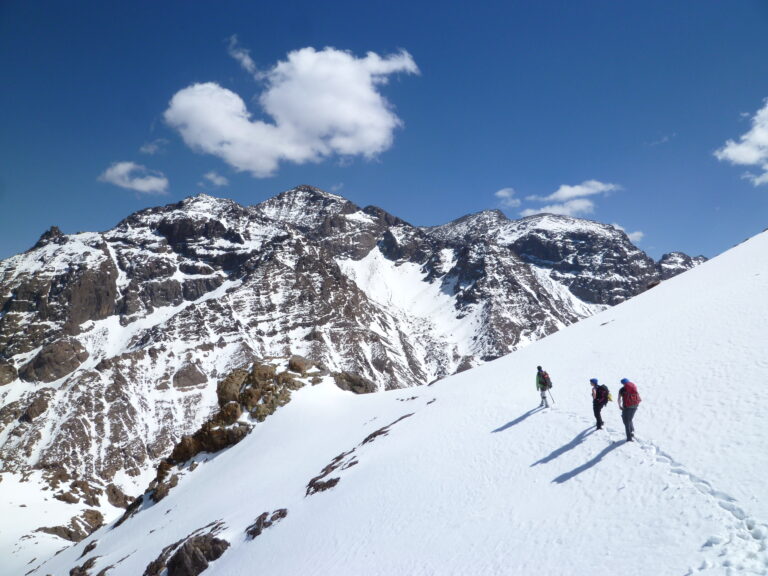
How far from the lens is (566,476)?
15.1 meters

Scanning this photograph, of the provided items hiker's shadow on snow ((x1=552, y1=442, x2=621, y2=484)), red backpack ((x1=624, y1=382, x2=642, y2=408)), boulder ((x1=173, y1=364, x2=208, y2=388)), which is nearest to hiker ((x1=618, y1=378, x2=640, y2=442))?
red backpack ((x1=624, y1=382, x2=642, y2=408))

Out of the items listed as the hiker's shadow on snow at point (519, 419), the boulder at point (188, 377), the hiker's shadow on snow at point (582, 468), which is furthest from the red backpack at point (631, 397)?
the boulder at point (188, 377)

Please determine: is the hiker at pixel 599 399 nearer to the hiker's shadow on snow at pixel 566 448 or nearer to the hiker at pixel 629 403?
the hiker's shadow on snow at pixel 566 448

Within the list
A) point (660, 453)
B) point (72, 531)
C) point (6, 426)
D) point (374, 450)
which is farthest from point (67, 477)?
point (660, 453)

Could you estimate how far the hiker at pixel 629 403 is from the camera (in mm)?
15172

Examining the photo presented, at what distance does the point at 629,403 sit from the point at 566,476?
324 centimetres

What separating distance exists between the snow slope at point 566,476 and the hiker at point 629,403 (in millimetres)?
491

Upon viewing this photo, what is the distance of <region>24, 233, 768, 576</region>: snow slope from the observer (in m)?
11.5

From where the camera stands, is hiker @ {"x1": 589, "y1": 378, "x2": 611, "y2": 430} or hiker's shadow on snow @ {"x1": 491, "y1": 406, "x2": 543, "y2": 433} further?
hiker's shadow on snow @ {"x1": 491, "y1": 406, "x2": 543, "y2": 433}

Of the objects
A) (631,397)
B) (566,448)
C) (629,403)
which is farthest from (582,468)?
(631,397)

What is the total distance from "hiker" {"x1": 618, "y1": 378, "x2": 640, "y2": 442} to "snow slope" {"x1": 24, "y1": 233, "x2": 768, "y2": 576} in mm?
491

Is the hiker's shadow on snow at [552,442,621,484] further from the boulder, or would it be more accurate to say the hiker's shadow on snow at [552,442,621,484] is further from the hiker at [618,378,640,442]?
the boulder

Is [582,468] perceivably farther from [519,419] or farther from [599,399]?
[519,419]

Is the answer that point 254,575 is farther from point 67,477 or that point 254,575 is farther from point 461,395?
point 67,477
